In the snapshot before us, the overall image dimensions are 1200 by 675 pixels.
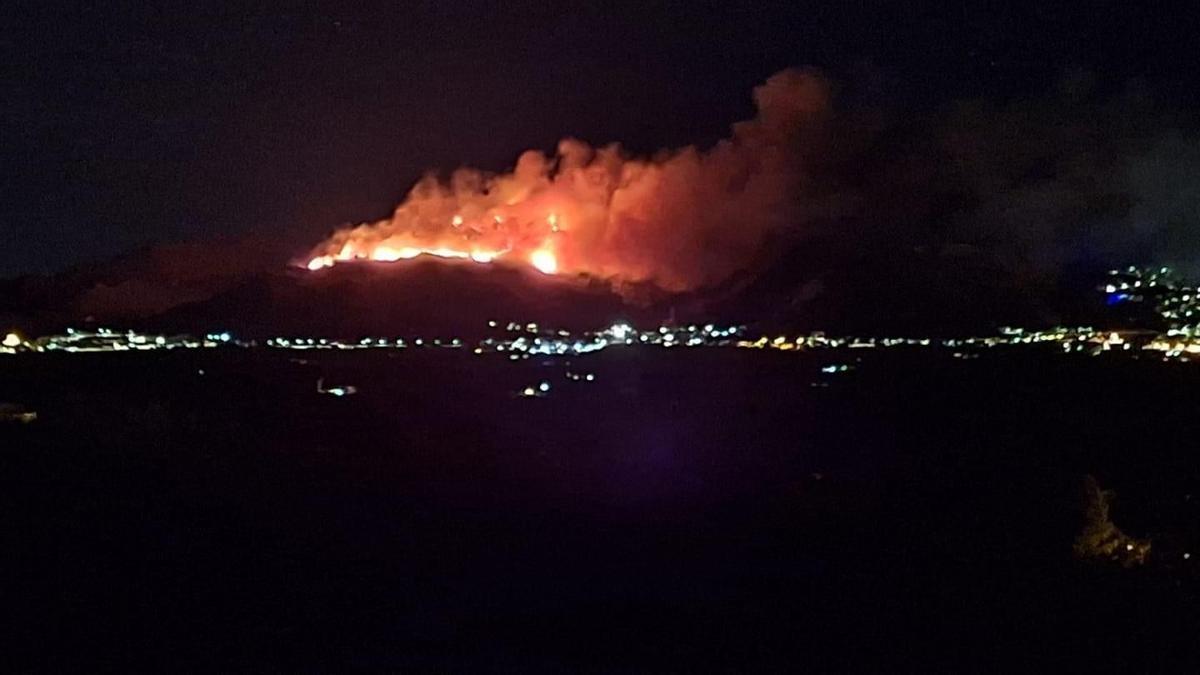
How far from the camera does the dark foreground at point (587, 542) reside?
1434 cm

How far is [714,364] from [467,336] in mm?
49887

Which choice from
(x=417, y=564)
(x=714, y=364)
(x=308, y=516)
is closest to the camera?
(x=417, y=564)

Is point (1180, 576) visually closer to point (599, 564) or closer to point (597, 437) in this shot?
point (599, 564)

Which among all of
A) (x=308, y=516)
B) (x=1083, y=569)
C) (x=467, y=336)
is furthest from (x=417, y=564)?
(x=467, y=336)

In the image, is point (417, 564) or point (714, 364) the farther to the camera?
point (714, 364)

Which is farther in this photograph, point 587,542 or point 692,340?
point 692,340

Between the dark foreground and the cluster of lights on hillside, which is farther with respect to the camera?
the cluster of lights on hillside

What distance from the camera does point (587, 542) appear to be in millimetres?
22109

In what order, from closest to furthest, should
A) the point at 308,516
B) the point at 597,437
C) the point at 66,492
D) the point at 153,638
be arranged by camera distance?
the point at 153,638, the point at 308,516, the point at 66,492, the point at 597,437

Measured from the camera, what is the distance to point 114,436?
36438 millimetres

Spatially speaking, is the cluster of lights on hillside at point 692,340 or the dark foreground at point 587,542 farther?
the cluster of lights on hillside at point 692,340

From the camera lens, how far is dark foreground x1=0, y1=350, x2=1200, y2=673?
47.1 ft

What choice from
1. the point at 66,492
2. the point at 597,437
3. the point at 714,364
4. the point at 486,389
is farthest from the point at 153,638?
the point at 714,364

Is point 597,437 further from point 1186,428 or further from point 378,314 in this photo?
point 378,314
